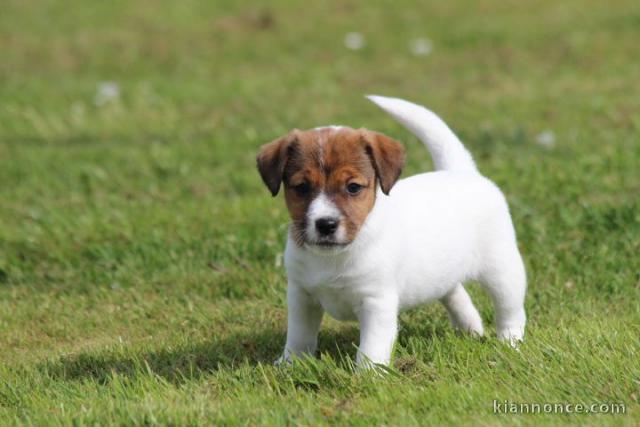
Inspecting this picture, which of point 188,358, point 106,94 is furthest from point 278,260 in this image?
point 106,94

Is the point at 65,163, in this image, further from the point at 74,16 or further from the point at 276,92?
the point at 74,16

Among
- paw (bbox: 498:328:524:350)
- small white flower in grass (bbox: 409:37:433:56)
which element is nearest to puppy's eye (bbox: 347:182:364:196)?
paw (bbox: 498:328:524:350)

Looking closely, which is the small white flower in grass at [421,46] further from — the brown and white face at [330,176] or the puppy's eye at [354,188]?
the puppy's eye at [354,188]

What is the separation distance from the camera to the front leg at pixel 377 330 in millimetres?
4875

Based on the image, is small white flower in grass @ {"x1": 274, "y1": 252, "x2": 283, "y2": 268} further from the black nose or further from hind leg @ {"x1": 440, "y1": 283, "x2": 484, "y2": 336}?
the black nose

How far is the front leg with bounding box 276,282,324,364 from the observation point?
5.12 metres

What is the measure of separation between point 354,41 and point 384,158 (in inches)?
412

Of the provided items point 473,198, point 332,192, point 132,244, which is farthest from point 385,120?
point 332,192

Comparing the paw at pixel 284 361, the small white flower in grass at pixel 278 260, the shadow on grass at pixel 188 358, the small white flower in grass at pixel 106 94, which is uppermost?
the paw at pixel 284 361

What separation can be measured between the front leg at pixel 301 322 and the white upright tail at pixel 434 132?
1142mm

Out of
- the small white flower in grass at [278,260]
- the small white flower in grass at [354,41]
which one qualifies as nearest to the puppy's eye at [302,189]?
the small white flower in grass at [278,260]

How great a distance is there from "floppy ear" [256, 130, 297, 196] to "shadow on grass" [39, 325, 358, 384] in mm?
902

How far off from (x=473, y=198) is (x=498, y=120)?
5.55m

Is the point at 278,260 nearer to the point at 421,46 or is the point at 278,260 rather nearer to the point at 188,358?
the point at 188,358
